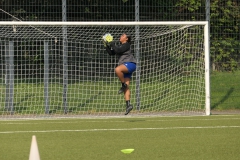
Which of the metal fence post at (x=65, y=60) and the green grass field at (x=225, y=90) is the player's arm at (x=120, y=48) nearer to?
the metal fence post at (x=65, y=60)

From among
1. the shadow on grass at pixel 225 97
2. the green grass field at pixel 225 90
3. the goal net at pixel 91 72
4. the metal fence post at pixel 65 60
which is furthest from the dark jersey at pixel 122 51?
the shadow on grass at pixel 225 97

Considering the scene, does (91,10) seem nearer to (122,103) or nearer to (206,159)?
(122,103)

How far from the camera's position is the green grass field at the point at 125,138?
9.01m

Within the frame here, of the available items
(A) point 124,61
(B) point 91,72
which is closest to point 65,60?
(B) point 91,72

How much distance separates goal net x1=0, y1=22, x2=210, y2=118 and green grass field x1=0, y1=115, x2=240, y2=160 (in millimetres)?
2217

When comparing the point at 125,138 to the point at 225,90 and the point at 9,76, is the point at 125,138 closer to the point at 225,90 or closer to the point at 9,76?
the point at 9,76

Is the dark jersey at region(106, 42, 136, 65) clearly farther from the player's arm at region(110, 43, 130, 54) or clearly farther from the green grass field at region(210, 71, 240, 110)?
the green grass field at region(210, 71, 240, 110)

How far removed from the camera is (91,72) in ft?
56.8

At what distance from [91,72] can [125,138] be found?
6.69m

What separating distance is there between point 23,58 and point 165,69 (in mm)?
3693

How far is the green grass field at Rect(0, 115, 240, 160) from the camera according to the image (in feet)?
29.6

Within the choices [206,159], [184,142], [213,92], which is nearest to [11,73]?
[213,92]

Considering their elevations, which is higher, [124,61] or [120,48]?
[120,48]

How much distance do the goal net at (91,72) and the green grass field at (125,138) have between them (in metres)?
2.22
